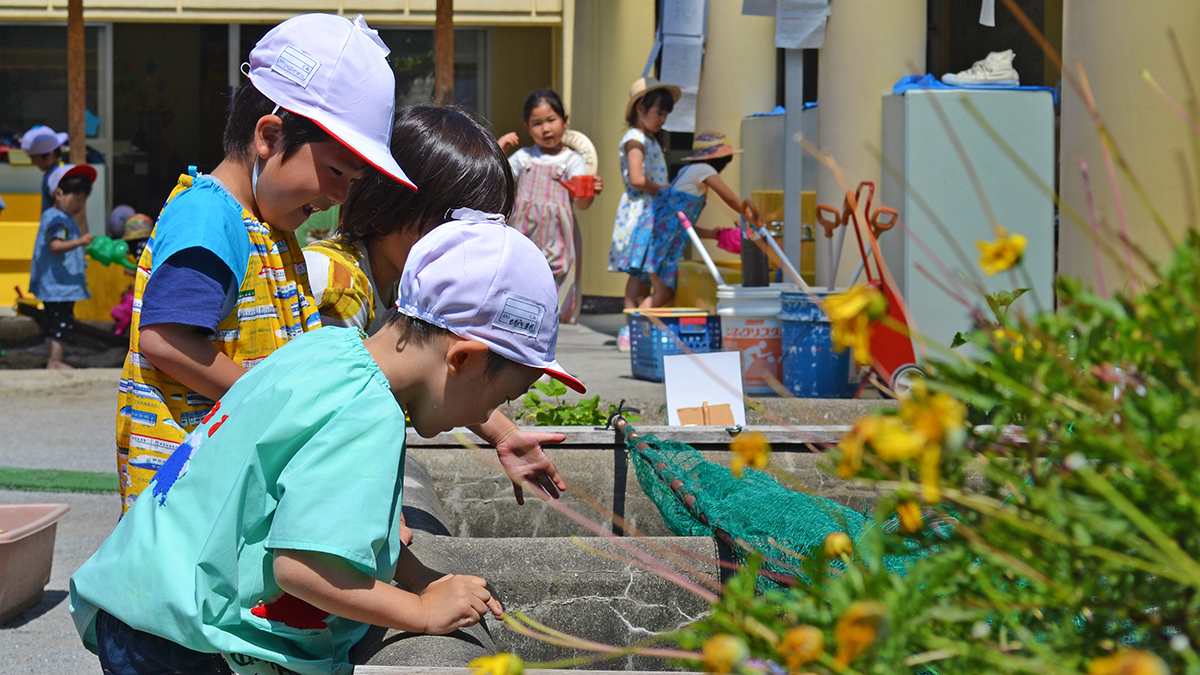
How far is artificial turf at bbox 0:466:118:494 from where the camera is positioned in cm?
515

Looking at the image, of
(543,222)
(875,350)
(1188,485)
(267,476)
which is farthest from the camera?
(543,222)

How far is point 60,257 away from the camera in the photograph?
845 centimetres

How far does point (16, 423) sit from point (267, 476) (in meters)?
5.98

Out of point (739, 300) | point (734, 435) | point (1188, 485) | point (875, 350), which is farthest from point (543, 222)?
point (1188, 485)

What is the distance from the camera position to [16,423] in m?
6.71

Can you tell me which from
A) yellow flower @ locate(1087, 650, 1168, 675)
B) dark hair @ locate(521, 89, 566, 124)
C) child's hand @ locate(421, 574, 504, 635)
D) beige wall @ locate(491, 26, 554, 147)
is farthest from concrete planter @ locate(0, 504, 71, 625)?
beige wall @ locate(491, 26, 554, 147)

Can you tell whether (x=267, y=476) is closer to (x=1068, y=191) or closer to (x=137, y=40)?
(x=1068, y=191)

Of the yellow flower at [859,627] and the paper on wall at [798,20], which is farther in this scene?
the paper on wall at [798,20]

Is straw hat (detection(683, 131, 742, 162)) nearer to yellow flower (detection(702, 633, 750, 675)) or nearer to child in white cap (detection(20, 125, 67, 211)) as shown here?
child in white cap (detection(20, 125, 67, 211))

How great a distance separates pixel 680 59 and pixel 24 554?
18.8 ft

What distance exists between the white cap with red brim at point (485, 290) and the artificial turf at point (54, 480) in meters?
4.12

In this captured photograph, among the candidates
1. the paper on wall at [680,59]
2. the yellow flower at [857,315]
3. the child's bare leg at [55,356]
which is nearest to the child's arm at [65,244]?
the child's bare leg at [55,356]

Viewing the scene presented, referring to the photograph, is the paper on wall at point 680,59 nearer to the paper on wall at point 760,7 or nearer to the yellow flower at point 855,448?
the paper on wall at point 760,7

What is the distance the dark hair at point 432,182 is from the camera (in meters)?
2.37
